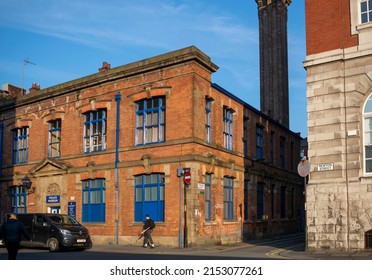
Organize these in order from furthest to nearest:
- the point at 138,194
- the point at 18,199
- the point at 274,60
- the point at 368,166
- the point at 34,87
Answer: the point at 274,60
the point at 34,87
the point at 18,199
the point at 138,194
the point at 368,166

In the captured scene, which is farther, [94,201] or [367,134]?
[94,201]

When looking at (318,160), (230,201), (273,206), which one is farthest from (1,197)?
(318,160)

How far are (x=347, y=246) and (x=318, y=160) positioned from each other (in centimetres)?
342

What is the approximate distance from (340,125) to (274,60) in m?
50.2

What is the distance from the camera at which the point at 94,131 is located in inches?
1070

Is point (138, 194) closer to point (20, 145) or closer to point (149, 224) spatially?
point (149, 224)

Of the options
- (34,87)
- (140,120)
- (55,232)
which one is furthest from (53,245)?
(34,87)

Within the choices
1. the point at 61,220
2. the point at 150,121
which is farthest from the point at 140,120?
the point at 61,220

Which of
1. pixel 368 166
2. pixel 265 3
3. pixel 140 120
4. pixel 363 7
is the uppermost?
pixel 265 3

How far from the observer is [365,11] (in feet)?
58.4

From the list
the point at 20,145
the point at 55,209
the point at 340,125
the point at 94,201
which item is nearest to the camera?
the point at 340,125

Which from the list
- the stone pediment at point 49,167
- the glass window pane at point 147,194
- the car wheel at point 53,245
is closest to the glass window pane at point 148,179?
the glass window pane at point 147,194

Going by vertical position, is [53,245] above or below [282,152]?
below

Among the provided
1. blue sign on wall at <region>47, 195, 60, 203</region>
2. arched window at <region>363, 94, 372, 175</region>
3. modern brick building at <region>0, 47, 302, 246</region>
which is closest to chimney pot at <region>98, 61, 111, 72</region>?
modern brick building at <region>0, 47, 302, 246</region>
